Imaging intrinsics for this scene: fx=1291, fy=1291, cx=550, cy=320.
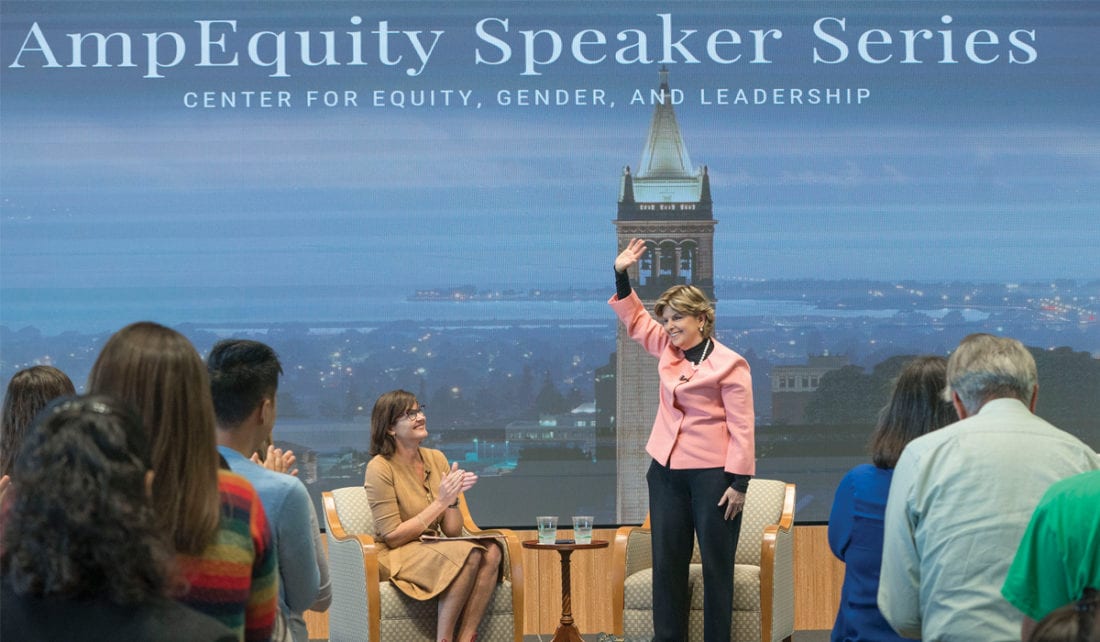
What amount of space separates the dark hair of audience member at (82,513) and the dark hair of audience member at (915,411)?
1.89m

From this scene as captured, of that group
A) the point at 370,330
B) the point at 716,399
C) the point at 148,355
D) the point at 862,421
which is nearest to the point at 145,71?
the point at 370,330

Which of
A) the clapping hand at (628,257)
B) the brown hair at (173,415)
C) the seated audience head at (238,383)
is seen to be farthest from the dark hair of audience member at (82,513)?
the clapping hand at (628,257)

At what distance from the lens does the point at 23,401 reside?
132 inches

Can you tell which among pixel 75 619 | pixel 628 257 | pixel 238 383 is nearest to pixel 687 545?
pixel 628 257

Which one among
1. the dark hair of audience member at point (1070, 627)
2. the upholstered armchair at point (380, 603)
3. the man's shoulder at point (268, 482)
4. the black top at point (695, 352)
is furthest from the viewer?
the upholstered armchair at point (380, 603)

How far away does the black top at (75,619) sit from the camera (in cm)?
157

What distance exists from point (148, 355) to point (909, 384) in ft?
6.23

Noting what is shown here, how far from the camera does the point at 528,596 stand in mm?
6234

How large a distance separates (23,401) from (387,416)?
1915 millimetres

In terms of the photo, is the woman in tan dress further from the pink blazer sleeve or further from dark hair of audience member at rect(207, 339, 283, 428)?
dark hair of audience member at rect(207, 339, 283, 428)

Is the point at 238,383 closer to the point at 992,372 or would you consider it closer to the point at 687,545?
the point at 992,372

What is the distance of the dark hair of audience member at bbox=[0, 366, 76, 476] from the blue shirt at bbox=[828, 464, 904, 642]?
1975mm

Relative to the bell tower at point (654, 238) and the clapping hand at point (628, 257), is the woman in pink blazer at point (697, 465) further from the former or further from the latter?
the bell tower at point (654, 238)

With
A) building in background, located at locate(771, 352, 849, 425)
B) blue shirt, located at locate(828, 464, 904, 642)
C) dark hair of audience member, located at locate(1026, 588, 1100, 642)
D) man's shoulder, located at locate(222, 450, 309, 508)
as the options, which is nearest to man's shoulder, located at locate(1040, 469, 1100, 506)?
dark hair of audience member, located at locate(1026, 588, 1100, 642)
